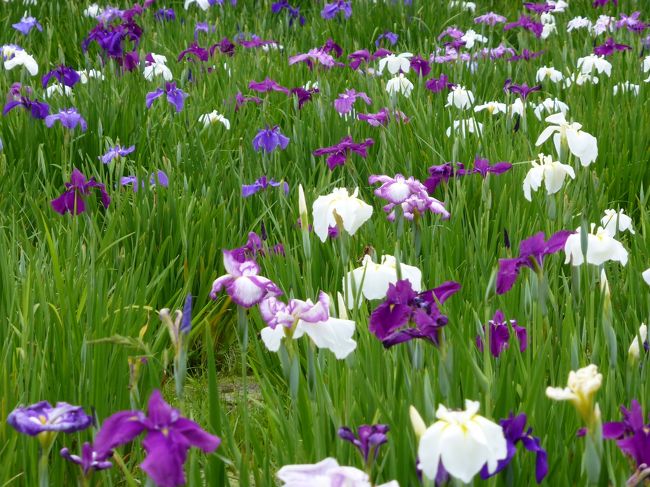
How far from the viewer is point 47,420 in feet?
3.30

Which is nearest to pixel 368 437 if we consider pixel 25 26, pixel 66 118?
pixel 66 118

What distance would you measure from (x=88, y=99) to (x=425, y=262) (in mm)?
1892

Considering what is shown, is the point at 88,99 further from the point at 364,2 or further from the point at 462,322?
the point at 364,2

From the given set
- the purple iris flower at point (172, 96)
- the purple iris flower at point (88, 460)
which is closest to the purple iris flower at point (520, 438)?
the purple iris flower at point (88, 460)

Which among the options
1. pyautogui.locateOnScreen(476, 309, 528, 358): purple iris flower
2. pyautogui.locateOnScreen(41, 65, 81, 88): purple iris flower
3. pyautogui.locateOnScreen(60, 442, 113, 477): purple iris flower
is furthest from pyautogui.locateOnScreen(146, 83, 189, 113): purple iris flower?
pyautogui.locateOnScreen(60, 442, 113, 477): purple iris flower

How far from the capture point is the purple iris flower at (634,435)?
979 millimetres

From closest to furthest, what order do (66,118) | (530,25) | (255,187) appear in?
(255,187)
(66,118)
(530,25)

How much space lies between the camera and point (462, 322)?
1657 mm

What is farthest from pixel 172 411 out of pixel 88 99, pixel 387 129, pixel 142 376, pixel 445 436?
pixel 88 99

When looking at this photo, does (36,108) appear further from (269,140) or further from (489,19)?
(489,19)

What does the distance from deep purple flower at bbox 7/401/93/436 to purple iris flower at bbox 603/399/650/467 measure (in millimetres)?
627

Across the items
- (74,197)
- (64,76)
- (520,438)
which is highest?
(64,76)

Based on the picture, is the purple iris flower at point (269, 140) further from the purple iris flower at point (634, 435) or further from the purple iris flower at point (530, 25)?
the purple iris flower at point (530, 25)

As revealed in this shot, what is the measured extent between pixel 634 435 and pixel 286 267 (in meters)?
1.22
